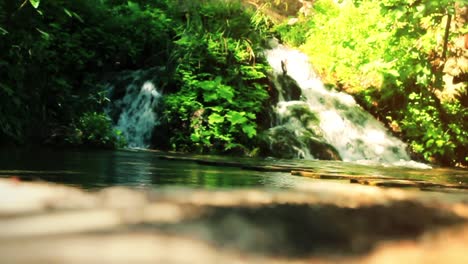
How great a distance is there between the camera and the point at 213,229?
0.90 metres

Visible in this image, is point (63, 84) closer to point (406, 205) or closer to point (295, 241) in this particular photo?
point (406, 205)

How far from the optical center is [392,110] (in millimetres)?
12281

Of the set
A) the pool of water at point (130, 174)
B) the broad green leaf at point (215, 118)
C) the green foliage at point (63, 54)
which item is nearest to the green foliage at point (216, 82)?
the broad green leaf at point (215, 118)

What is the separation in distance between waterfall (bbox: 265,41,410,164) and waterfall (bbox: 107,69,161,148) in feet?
7.46

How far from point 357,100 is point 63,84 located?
791 cm

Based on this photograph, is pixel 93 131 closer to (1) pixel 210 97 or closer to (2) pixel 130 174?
(1) pixel 210 97

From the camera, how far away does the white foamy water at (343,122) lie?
9984 millimetres

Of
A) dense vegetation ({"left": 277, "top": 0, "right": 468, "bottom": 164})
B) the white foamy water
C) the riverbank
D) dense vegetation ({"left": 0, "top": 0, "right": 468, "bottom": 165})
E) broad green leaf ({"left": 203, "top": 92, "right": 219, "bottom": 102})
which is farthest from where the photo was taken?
dense vegetation ({"left": 277, "top": 0, "right": 468, "bottom": 164})

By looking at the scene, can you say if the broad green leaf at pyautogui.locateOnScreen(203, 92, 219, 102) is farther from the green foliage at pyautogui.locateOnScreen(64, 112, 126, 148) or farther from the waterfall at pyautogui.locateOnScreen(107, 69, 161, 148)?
the green foliage at pyautogui.locateOnScreen(64, 112, 126, 148)

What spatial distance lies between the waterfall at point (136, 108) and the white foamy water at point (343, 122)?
2.62 m

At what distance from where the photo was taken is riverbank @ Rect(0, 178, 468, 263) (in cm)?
69

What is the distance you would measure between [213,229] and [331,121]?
973 centimetres

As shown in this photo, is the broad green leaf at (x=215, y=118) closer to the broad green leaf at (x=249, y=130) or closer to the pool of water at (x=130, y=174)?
the broad green leaf at (x=249, y=130)

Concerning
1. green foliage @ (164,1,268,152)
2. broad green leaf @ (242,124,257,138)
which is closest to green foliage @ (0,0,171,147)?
green foliage @ (164,1,268,152)
